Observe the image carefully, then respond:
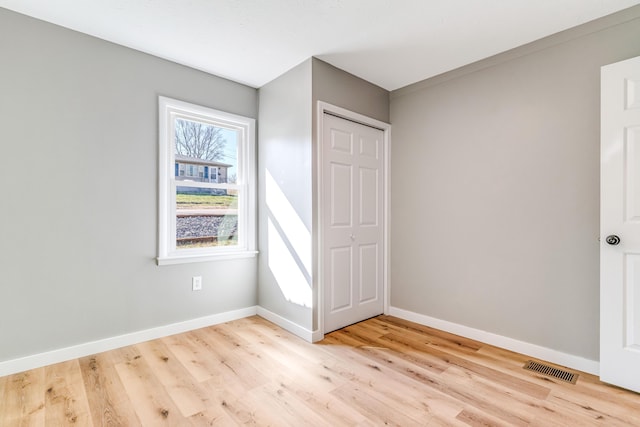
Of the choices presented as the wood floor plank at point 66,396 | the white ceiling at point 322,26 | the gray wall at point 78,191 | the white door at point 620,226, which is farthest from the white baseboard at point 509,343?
the wood floor plank at point 66,396

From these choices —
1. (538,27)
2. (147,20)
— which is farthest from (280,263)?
(538,27)

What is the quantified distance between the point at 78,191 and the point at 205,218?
1031mm

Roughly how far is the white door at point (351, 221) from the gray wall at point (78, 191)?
1.36 metres

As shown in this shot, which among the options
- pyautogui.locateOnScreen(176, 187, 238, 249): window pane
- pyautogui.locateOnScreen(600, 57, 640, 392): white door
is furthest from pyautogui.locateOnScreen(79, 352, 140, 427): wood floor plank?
pyautogui.locateOnScreen(600, 57, 640, 392): white door

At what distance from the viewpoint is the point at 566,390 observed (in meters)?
1.93

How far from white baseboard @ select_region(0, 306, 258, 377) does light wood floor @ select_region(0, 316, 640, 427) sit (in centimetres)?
6

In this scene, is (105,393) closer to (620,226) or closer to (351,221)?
(351,221)

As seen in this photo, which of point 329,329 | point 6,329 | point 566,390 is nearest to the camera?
point 566,390

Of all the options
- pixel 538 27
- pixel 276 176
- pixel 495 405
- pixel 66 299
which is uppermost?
pixel 538 27

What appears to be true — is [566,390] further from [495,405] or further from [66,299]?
[66,299]

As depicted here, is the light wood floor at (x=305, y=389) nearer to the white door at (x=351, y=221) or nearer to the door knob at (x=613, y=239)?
the white door at (x=351, y=221)

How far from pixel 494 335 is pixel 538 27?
7.95ft

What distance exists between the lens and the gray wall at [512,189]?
2166mm

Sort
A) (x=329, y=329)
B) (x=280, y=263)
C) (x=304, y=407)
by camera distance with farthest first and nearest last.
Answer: (x=280, y=263)
(x=329, y=329)
(x=304, y=407)
